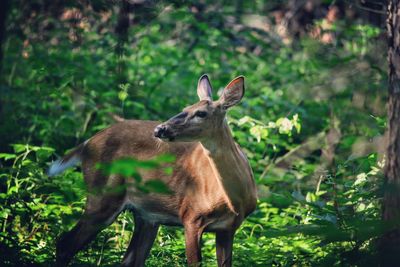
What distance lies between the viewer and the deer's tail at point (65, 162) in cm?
746

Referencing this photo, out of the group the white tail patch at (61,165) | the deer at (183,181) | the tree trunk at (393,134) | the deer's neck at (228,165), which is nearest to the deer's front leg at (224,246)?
the deer at (183,181)

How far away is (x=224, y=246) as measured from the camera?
22.2 feet

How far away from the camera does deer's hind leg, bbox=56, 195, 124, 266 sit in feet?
22.7

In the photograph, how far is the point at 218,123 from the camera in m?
6.93

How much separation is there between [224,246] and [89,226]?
1.19 metres

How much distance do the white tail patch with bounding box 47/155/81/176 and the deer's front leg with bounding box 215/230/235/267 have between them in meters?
1.61

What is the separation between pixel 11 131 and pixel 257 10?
5082 mm

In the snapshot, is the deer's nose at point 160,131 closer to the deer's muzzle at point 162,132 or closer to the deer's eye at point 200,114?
the deer's muzzle at point 162,132

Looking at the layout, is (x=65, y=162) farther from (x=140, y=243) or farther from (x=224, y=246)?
(x=224, y=246)

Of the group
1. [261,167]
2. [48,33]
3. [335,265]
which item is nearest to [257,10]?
[48,33]

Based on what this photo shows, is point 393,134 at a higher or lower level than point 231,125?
higher

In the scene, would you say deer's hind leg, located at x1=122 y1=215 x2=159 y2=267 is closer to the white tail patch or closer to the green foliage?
the green foliage

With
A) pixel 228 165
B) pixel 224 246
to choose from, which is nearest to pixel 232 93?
pixel 228 165

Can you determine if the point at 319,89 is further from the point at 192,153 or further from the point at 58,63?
the point at 58,63
